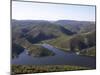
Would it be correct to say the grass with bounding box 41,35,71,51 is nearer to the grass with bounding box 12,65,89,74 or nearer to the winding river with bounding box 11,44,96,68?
the winding river with bounding box 11,44,96,68

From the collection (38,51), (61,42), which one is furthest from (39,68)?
(61,42)

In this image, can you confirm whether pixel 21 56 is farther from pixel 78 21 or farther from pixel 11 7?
pixel 78 21

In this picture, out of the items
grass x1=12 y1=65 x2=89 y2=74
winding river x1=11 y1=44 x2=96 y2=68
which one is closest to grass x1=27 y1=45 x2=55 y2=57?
winding river x1=11 y1=44 x2=96 y2=68

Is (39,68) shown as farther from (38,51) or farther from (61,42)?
(61,42)

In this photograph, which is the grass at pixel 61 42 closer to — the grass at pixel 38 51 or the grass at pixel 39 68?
the grass at pixel 38 51

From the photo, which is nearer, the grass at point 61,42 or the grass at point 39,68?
the grass at point 39,68

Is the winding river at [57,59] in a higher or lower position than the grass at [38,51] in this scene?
lower

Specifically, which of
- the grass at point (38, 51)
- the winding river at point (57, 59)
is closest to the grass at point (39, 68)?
the winding river at point (57, 59)

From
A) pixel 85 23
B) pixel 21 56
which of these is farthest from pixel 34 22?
pixel 85 23

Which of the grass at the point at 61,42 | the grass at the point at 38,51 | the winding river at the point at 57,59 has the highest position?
the grass at the point at 61,42
